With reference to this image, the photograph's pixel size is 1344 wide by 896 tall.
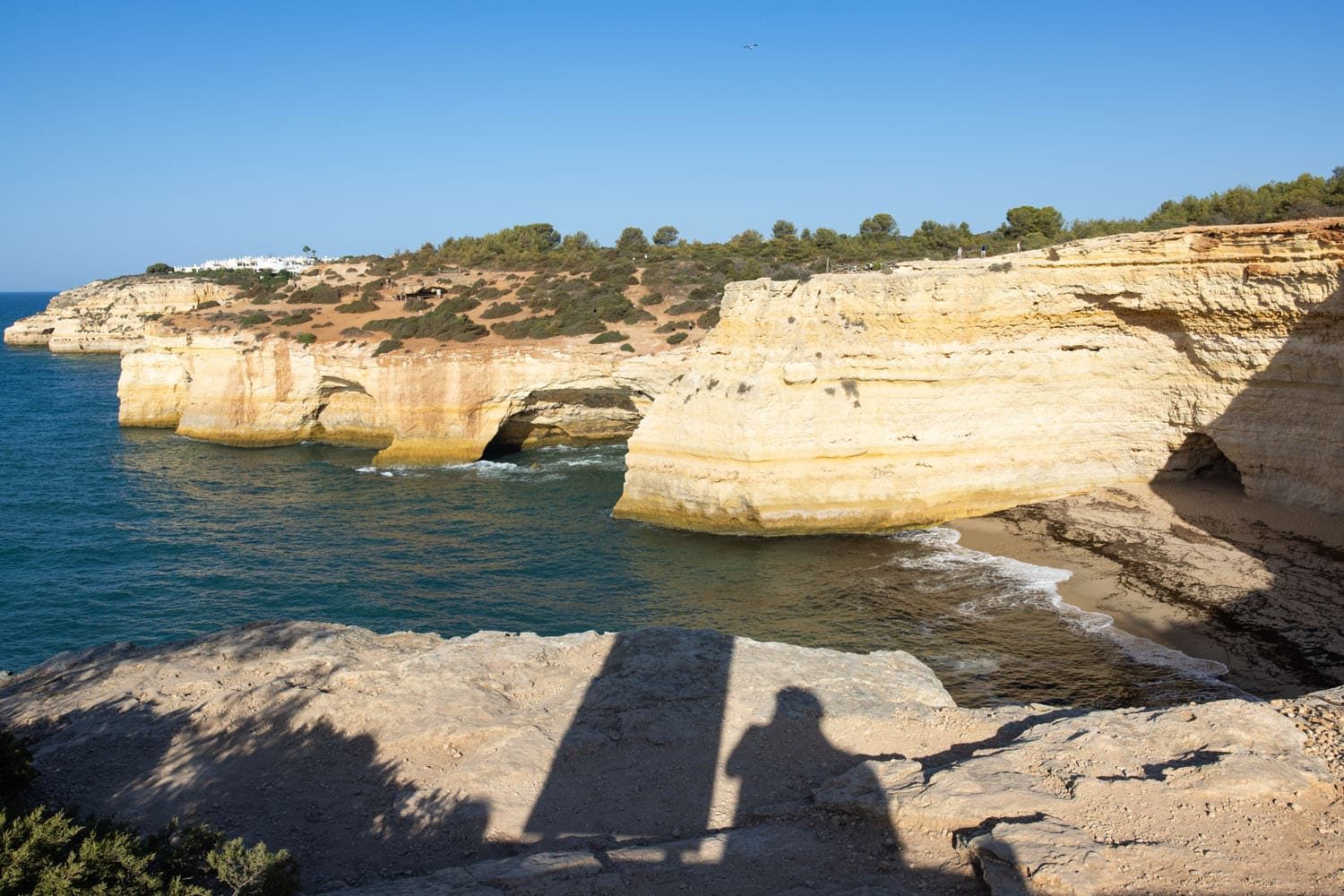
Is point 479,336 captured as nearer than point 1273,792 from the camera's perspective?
No

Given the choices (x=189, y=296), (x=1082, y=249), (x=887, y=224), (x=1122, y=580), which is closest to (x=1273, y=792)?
(x=1122, y=580)

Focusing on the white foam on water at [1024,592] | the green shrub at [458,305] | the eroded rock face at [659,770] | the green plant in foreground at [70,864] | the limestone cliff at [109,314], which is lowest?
the white foam on water at [1024,592]

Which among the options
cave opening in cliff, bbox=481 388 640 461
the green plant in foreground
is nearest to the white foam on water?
the green plant in foreground

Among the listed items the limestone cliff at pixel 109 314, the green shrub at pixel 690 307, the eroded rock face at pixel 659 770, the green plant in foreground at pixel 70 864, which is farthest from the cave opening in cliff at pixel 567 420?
the limestone cliff at pixel 109 314

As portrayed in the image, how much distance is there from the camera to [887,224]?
68.2 meters

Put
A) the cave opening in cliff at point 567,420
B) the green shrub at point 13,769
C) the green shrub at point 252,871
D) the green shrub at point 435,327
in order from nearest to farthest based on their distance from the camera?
the green shrub at point 252,871 → the green shrub at point 13,769 → the cave opening in cliff at point 567,420 → the green shrub at point 435,327

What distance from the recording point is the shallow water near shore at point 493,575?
16.0m

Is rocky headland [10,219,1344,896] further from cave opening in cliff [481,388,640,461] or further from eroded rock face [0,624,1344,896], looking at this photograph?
cave opening in cliff [481,388,640,461]

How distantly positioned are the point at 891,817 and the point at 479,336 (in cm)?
3203

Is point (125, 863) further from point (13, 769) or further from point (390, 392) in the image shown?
point (390, 392)

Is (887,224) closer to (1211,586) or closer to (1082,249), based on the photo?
(1082,249)

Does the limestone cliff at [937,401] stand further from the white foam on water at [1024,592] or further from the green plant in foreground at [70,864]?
the green plant in foreground at [70,864]

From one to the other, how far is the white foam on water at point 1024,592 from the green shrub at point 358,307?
1254 inches

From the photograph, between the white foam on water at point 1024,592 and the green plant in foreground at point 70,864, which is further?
the white foam on water at point 1024,592
